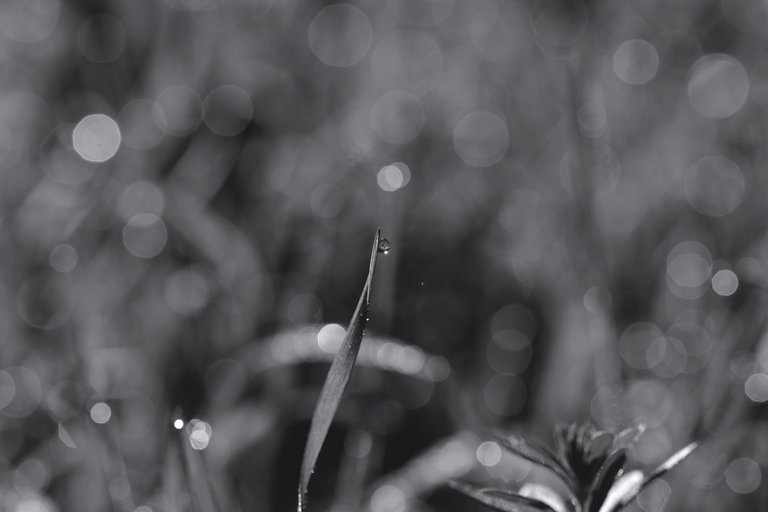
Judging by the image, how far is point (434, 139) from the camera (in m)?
2.37

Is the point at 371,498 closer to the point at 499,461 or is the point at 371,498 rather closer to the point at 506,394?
the point at 499,461

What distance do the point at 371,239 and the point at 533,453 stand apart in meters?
1.16

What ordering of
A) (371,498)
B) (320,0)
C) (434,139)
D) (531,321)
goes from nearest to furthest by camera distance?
1. (371,498)
2. (531,321)
3. (434,139)
4. (320,0)

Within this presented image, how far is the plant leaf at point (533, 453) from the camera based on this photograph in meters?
0.84

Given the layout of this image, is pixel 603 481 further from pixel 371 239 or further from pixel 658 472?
pixel 371 239

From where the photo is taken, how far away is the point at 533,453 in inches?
34.1

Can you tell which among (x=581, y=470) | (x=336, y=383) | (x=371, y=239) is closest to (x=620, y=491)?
(x=581, y=470)

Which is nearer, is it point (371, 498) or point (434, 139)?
point (371, 498)

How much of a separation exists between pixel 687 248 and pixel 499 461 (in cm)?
81

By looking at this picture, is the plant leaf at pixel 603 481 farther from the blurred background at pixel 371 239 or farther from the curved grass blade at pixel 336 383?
the blurred background at pixel 371 239

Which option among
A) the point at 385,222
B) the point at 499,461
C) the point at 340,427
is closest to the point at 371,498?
the point at 499,461

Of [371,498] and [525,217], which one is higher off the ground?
[525,217]

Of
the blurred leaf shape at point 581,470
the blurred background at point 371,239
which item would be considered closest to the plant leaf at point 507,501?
the blurred leaf shape at point 581,470

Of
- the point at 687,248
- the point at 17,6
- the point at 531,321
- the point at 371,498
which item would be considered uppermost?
the point at 17,6
